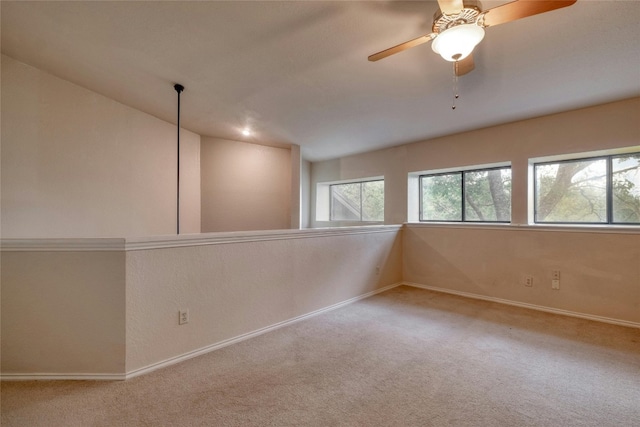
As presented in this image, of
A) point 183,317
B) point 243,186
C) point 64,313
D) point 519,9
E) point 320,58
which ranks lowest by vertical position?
point 183,317

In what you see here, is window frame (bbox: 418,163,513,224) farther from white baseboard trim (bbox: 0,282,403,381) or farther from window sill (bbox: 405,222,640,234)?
white baseboard trim (bbox: 0,282,403,381)

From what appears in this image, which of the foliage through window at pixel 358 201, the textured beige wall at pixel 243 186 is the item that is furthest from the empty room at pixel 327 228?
the foliage through window at pixel 358 201

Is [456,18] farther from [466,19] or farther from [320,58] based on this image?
[320,58]

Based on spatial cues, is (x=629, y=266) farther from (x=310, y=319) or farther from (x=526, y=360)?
(x=310, y=319)

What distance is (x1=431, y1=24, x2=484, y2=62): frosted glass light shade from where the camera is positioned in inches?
56.7

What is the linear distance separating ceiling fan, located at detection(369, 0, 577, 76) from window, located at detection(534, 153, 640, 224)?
2.86 meters

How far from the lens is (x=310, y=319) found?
2971 millimetres

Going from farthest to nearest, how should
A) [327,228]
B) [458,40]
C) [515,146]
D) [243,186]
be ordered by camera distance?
[243,186] → [515,146] → [327,228] → [458,40]

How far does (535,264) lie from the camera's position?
3.35 m

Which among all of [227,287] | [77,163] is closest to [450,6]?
[227,287]

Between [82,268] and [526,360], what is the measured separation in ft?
11.2

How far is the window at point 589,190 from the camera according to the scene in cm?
300

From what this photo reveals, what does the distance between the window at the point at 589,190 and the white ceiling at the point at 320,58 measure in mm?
753

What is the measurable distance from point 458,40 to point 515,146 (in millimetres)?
2706
